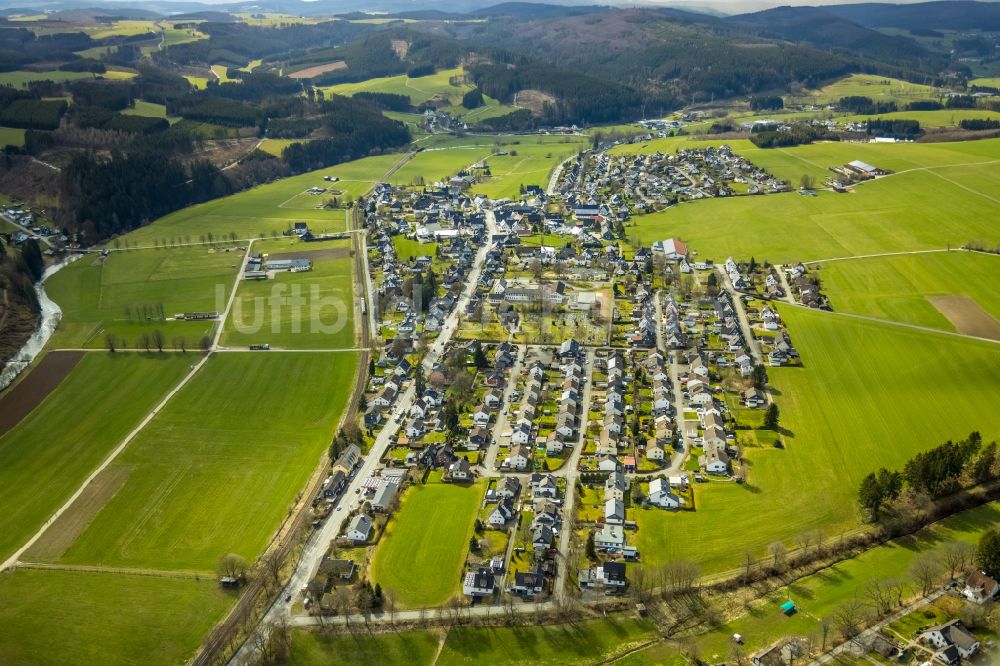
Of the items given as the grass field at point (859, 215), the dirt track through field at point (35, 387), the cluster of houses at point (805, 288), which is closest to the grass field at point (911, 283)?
the cluster of houses at point (805, 288)

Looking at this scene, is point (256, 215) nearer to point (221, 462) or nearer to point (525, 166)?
point (525, 166)

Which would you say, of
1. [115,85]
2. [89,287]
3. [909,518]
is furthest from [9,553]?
[115,85]

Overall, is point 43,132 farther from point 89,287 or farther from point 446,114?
point 446,114

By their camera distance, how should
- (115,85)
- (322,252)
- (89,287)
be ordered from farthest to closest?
(115,85) → (322,252) → (89,287)

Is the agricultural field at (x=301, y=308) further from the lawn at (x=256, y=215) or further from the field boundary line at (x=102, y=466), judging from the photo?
the lawn at (x=256, y=215)

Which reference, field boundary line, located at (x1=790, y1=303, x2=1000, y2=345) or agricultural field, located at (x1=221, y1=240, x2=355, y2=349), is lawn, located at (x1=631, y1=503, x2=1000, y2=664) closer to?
field boundary line, located at (x1=790, y1=303, x2=1000, y2=345)

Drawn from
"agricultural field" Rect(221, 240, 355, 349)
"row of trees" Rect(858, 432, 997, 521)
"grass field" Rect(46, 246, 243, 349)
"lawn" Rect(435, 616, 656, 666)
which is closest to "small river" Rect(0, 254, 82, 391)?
"grass field" Rect(46, 246, 243, 349)
